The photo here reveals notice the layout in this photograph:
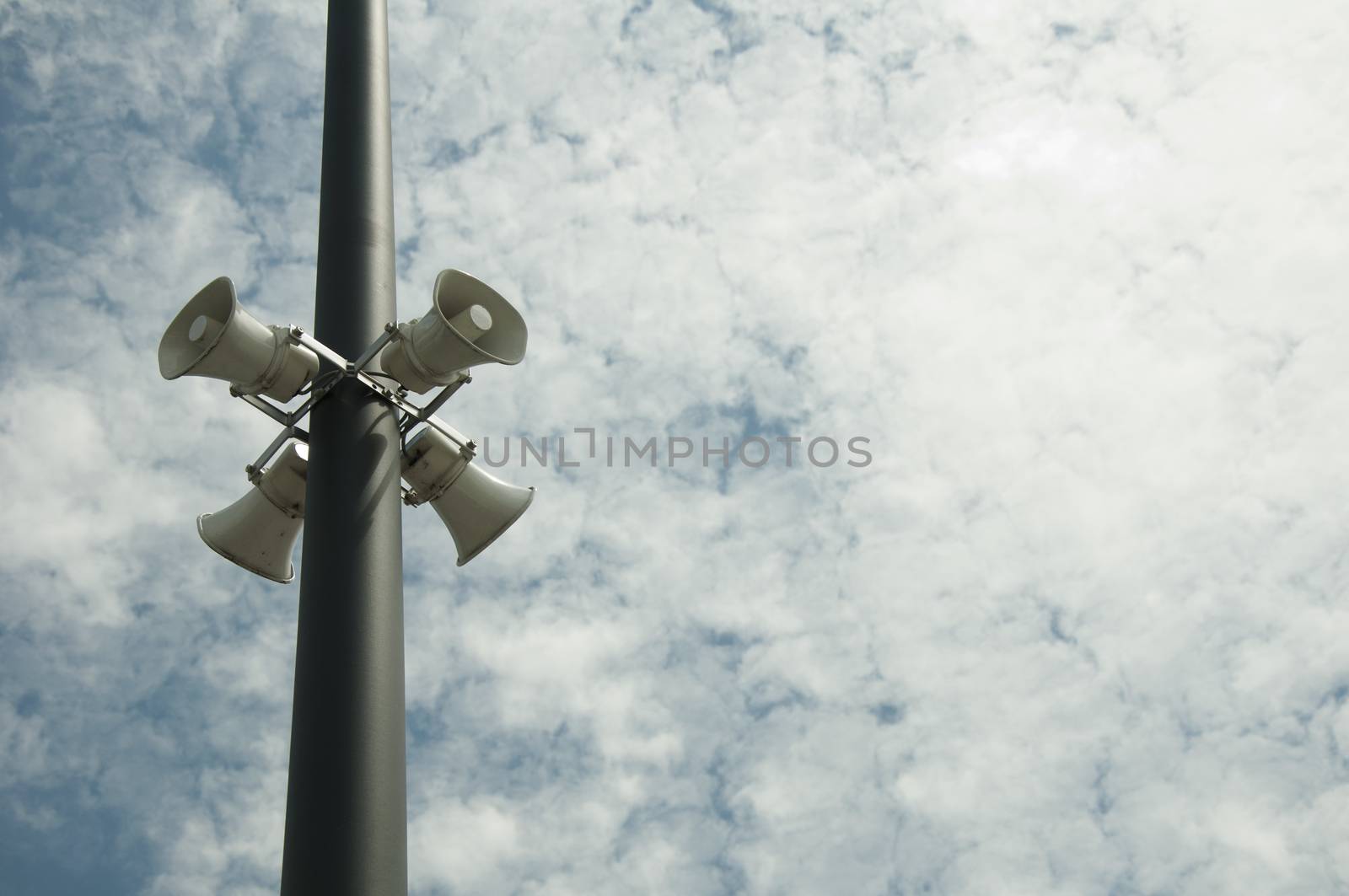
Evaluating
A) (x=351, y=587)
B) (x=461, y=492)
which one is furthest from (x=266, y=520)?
(x=351, y=587)

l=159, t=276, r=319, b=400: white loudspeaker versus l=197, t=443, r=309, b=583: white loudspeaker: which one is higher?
l=159, t=276, r=319, b=400: white loudspeaker

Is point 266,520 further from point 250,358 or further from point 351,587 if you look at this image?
point 351,587

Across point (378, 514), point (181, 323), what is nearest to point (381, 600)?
point (378, 514)

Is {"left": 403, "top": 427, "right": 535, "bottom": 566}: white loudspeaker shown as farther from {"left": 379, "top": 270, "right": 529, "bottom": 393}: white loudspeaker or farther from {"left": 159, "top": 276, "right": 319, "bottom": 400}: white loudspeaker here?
{"left": 159, "top": 276, "right": 319, "bottom": 400}: white loudspeaker

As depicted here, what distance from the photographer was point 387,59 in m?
7.89

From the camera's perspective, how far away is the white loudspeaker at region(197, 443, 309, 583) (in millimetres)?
6566

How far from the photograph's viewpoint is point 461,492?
678cm

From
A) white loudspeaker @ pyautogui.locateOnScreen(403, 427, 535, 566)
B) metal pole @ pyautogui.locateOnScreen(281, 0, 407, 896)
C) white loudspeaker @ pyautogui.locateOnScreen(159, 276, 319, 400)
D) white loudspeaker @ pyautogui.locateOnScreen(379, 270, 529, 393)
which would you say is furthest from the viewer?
white loudspeaker @ pyautogui.locateOnScreen(403, 427, 535, 566)

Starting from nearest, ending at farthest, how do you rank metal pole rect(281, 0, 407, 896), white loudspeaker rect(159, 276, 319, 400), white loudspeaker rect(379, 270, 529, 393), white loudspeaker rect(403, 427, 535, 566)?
1. metal pole rect(281, 0, 407, 896)
2. white loudspeaker rect(159, 276, 319, 400)
3. white loudspeaker rect(379, 270, 529, 393)
4. white loudspeaker rect(403, 427, 535, 566)

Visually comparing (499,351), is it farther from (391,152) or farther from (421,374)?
(391,152)

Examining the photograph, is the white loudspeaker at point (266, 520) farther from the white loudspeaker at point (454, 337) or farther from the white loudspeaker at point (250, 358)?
the white loudspeaker at point (454, 337)

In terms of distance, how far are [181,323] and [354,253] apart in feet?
3.15

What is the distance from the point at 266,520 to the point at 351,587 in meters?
1.32

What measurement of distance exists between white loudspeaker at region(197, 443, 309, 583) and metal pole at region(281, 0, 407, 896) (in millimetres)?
486
